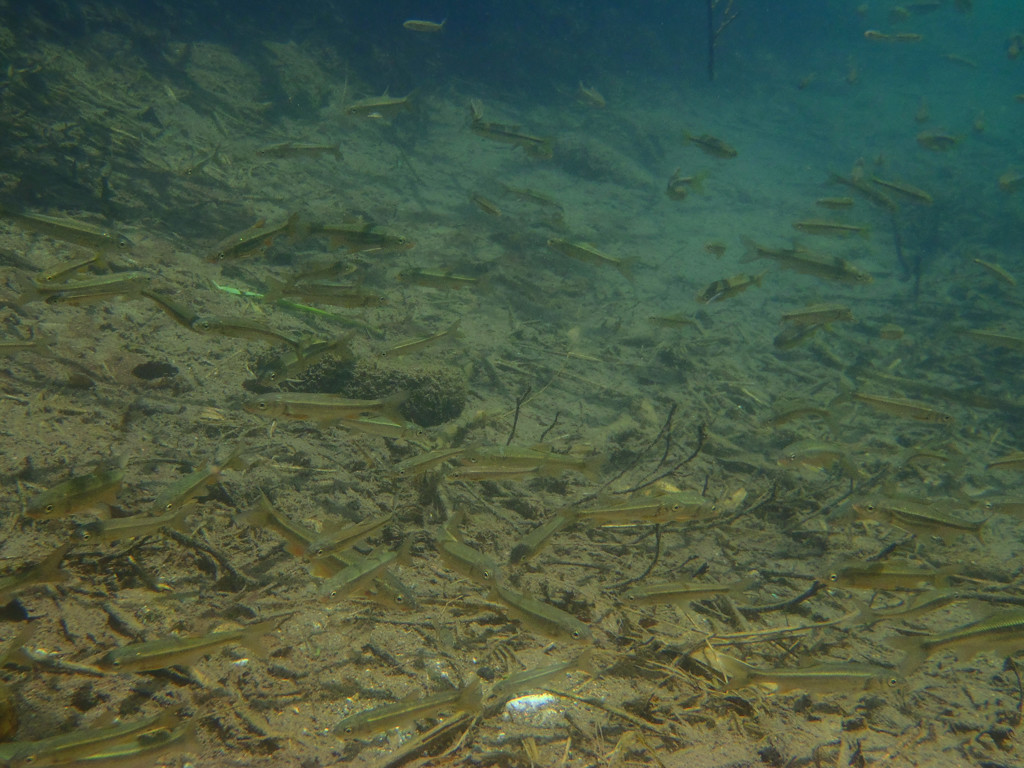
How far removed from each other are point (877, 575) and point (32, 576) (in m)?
5.41

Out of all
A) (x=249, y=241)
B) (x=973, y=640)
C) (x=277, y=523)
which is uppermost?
(x=249, y=241)

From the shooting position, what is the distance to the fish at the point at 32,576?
8.83ft

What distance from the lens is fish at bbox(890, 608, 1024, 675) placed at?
3238 millimetres

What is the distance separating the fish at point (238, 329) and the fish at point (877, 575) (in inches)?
195

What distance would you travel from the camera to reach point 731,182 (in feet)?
82.3

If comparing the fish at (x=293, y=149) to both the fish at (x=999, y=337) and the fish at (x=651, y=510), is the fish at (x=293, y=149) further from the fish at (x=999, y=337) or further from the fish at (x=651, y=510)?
the fish at (x=999, y=337)

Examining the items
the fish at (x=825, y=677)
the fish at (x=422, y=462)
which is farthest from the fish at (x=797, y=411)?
the fish at (x=422, y=462)

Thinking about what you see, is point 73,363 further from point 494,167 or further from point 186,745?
point 494,167

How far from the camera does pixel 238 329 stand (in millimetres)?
4570

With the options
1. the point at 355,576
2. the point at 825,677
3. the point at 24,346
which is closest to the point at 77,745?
the point at 355,576

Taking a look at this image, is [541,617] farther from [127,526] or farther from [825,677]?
[127,526]

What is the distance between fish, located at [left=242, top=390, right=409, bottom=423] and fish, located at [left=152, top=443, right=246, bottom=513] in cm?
42

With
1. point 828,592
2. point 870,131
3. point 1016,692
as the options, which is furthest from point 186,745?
point 870,131

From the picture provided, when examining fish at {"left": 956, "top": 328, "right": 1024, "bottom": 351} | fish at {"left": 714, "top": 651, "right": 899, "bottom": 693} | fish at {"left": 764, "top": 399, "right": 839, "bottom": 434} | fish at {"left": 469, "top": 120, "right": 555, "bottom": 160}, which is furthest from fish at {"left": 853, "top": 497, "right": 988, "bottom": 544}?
fish at {"left": 469, "top": 120, "right": 555, "bottom": 160}
